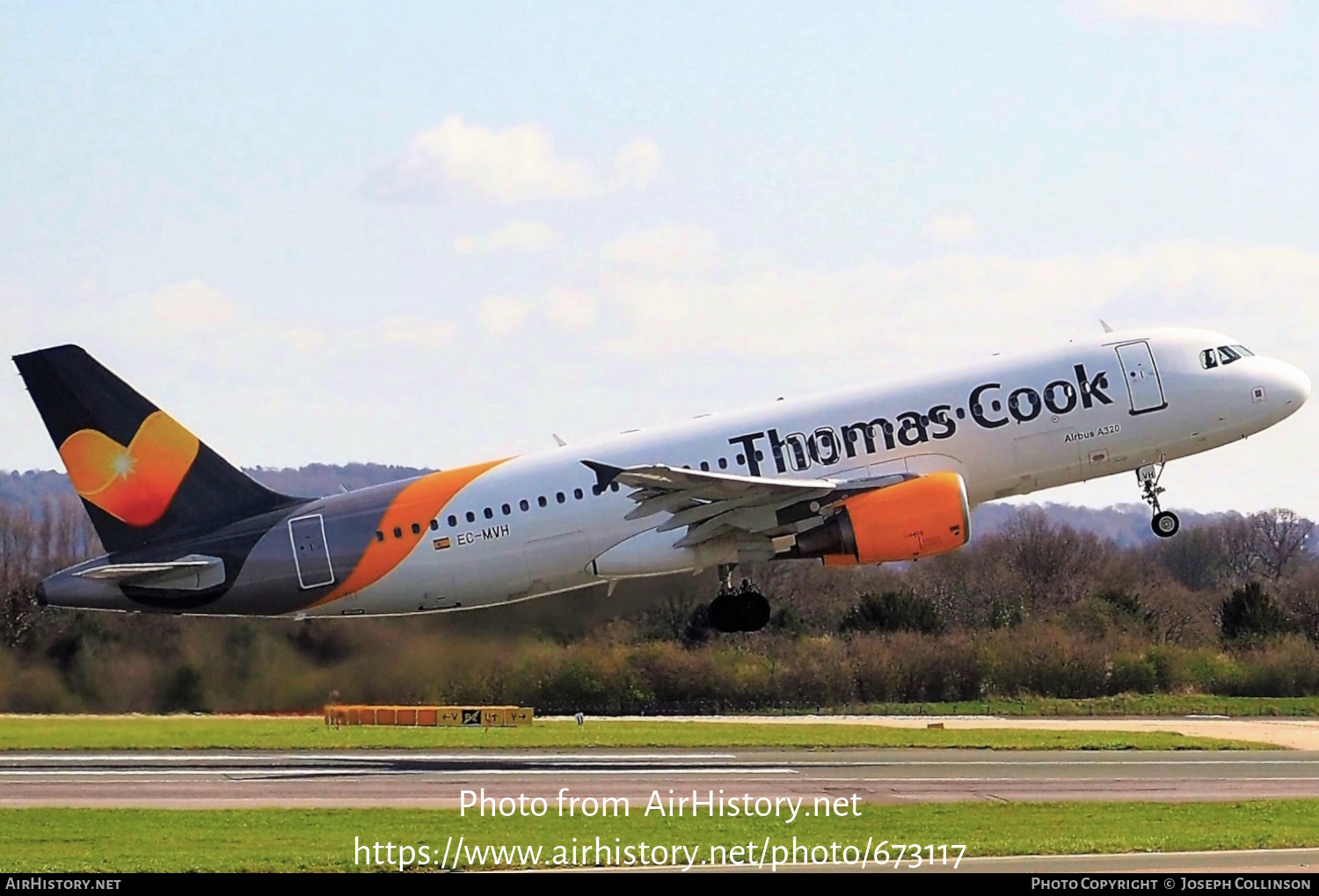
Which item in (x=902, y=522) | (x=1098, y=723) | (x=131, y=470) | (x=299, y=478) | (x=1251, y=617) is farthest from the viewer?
(x=299, y=478)

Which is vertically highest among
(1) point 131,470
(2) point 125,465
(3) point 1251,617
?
(2) point 125,465

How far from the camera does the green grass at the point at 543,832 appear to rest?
2889 cm

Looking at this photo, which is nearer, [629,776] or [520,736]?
[629,776]

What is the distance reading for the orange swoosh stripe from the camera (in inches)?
1646

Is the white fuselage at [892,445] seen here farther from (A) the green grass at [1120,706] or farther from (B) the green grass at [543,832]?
(A) the green grass at [1120,706]

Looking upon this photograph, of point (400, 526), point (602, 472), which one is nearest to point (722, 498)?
point (602, 472)

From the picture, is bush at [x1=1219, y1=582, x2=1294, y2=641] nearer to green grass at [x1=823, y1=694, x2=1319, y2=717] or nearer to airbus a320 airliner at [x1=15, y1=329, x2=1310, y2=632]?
green grass at [x1=823, y1=694, x2=1319, y2=717]

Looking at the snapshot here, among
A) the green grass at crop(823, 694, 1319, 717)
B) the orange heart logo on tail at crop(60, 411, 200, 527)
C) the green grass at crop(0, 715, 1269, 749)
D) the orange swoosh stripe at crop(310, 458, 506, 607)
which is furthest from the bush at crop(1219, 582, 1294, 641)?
the orange heart logo on tail at crop(60, 411, 200, 527)

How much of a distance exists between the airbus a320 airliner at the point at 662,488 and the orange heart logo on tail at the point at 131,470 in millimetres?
42

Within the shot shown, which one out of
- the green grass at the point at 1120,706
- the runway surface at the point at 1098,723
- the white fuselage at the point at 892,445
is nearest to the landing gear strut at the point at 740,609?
the white fuselage at the point at 892,445

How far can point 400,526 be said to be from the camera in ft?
137

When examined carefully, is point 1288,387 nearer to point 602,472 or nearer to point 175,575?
point 602,472

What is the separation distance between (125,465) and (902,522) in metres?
16.7

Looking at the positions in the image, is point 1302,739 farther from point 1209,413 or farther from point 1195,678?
point 1209,413
